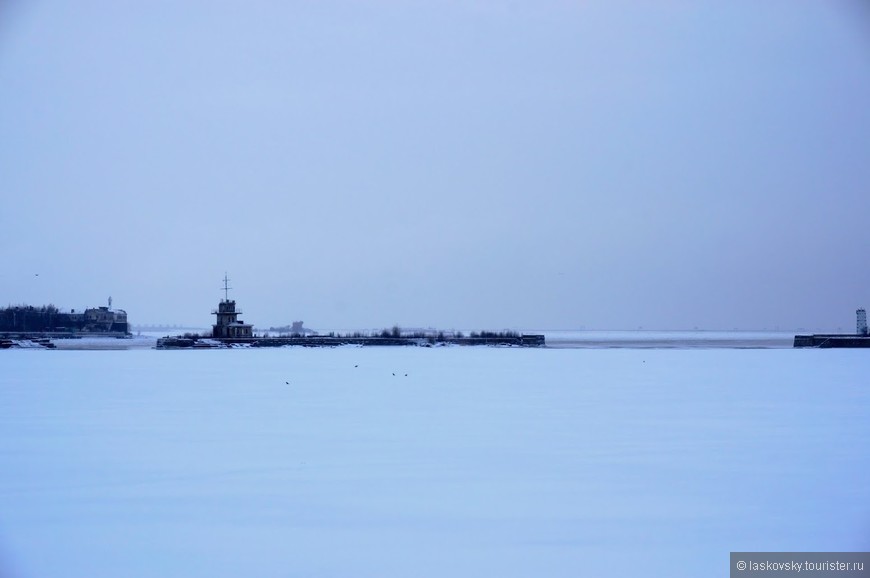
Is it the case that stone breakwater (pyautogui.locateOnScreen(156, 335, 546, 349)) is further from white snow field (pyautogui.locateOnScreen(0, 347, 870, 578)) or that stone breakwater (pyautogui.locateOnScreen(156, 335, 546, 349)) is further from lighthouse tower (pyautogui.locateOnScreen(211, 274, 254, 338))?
white snow field (pyautogui.locateOnScreen(0, 347, 870, 578))

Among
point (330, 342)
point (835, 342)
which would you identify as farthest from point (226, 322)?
point (835, 342)

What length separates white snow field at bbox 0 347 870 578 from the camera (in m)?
9.72

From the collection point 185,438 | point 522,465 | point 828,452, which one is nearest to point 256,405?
point 185,438

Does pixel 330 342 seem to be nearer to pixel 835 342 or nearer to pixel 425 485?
pixel 835 342

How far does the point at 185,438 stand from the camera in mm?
18172

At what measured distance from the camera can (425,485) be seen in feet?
43.6

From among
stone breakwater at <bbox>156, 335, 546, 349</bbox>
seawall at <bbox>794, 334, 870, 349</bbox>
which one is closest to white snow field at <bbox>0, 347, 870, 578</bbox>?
stone breakwater at <bbox>156, 335, 546, 349</bbox>

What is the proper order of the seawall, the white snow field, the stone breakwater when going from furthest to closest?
1. the seawall
2. the stone breakwater
3. the white snow field

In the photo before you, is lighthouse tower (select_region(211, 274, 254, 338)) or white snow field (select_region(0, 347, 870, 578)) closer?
white snow field (select_region(0, 347, 870, 578))

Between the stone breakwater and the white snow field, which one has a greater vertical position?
the stone breakwater

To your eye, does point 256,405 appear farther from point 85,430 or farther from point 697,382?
point 697,382

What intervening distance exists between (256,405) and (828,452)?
48.9 feet

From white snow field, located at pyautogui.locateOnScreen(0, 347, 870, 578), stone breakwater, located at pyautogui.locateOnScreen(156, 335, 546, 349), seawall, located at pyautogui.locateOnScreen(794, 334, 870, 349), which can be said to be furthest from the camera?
seawall, located at pyautogui.locateOnScreen(794, 334, 870, 349)

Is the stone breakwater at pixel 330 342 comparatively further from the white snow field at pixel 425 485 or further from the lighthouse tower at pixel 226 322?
the white snow field at pixel 425 485
